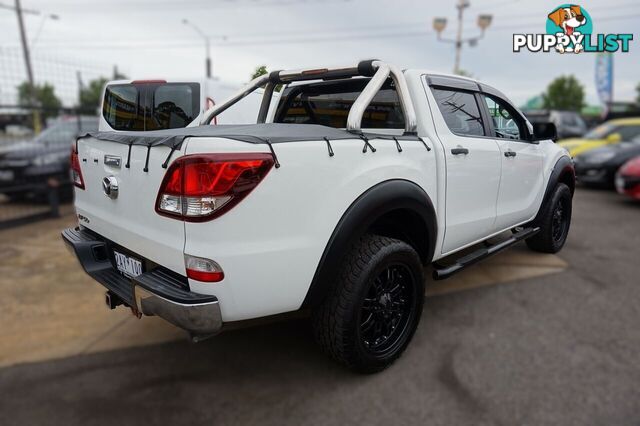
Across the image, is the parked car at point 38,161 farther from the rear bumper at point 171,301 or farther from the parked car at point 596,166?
the parked car at point 596,166

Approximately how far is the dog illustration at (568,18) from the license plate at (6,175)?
319 inches

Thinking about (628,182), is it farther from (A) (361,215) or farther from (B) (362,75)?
(A) (361,215)

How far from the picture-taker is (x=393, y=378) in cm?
237

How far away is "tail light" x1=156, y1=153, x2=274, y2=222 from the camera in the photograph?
1.63 meters

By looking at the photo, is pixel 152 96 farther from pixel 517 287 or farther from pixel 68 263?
pixel 517 287

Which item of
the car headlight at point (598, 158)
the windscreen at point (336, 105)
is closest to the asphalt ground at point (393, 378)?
the windscreen at point (336, 105)

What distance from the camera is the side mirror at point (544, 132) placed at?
2.35 metres

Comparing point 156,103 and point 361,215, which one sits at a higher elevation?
point 156,103

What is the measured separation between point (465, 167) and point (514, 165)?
0.39 meters

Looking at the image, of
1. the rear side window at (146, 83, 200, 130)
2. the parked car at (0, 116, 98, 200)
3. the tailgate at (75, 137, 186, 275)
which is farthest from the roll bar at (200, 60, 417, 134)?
the parked car at (0, 116, 98, 200)

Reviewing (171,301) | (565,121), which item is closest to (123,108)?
(171,301)

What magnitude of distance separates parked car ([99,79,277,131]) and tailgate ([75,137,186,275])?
125 centimetres

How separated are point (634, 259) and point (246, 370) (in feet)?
13.1

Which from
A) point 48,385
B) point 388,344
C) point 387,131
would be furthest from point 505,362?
point 48,385
